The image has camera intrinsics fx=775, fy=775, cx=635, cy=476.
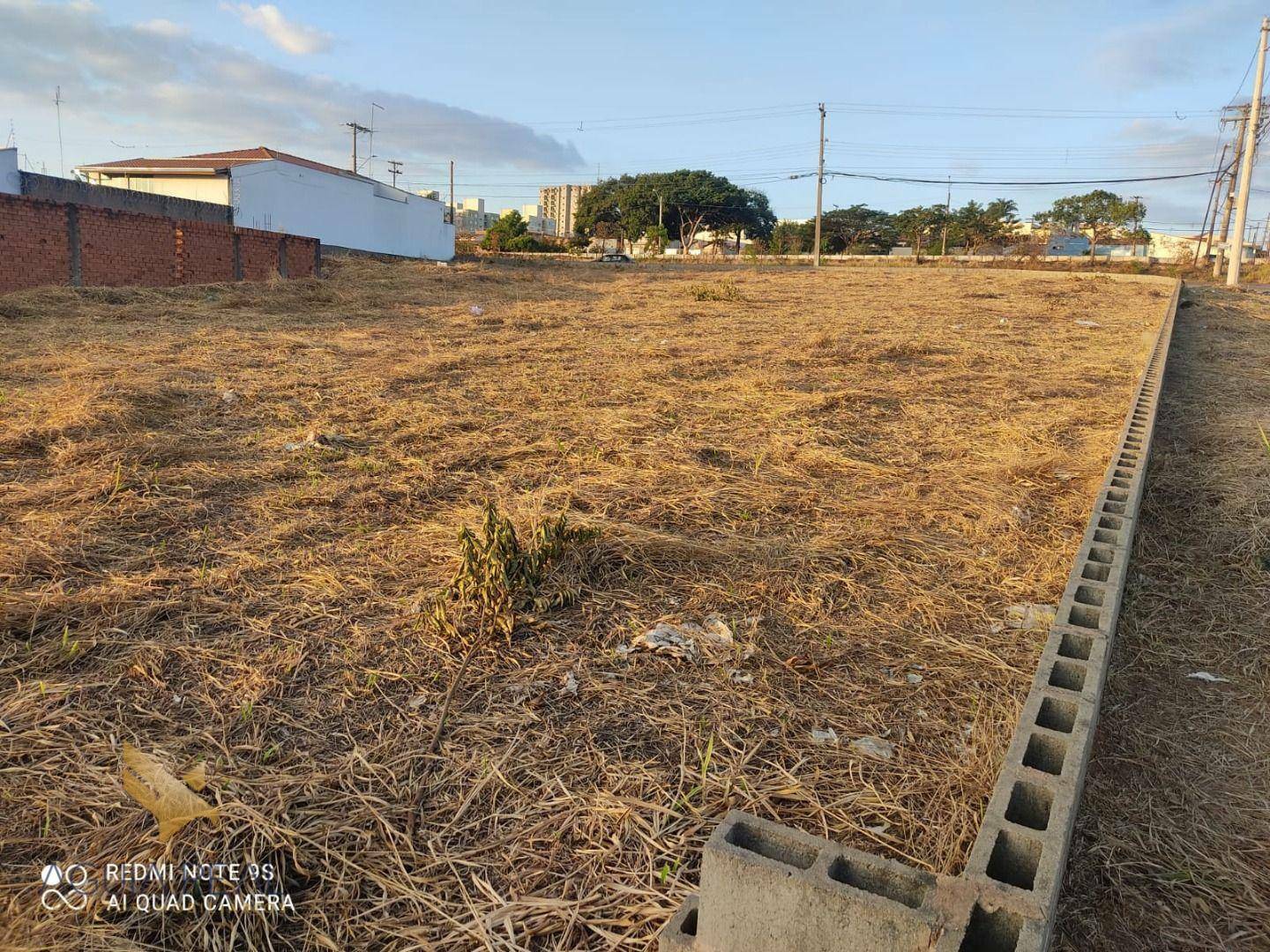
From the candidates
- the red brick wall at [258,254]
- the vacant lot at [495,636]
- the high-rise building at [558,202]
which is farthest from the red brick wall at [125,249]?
the high-rise building at [558,202]

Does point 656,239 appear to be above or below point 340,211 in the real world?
above

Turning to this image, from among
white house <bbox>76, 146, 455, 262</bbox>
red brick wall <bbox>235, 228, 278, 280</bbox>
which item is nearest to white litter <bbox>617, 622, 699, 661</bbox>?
red brick wall <bbox>235, 228, 278, 280</bbox>

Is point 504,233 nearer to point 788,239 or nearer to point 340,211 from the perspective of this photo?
point 340,211

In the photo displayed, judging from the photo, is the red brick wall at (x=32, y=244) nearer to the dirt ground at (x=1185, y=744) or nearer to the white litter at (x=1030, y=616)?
the white litter at (x=1030, y=616)

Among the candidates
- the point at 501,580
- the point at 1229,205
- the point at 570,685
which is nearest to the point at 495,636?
the point at 501,580

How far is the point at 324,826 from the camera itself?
146 cm

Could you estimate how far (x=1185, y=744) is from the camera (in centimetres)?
184

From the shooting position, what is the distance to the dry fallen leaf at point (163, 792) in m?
1.41

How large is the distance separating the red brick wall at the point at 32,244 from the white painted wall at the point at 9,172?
32.2ft

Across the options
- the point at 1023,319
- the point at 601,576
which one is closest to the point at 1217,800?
the point at 601,576

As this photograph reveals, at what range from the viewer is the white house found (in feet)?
92.1

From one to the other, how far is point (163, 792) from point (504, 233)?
49.6 meters

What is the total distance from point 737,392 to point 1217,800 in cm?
420

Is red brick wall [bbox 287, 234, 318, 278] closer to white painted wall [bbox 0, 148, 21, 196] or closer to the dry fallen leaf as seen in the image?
white painted wall [bbox 0, 148, 21, 196]
